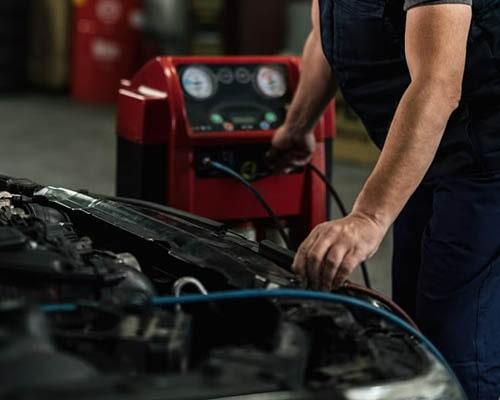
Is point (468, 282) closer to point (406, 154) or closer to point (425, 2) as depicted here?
point (406, 154)

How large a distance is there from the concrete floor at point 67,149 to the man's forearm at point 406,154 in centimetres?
189

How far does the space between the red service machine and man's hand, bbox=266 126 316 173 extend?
0.07 meters

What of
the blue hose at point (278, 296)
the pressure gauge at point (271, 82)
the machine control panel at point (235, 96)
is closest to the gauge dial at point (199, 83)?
the machine control panel at point (235, 96)

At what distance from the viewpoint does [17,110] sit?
281 inches

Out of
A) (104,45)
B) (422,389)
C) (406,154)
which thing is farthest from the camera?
(104,45)

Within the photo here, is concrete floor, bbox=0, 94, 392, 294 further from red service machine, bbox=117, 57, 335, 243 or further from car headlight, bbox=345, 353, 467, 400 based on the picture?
car headlight, bbox=345, 353, 467, 400

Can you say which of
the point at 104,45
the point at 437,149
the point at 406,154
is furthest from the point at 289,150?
the point at 104,45

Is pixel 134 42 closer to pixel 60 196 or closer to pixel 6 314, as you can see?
pixel 60 196

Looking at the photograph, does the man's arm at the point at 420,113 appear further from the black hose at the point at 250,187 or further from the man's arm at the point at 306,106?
the black hose at the point at 250,187

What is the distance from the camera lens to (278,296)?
4.21 ft

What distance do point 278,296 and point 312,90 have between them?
3.35ft

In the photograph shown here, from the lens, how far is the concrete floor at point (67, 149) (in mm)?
4883

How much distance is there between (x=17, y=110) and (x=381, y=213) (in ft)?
19.4

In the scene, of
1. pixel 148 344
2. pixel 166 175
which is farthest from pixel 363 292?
pixel 166 175
